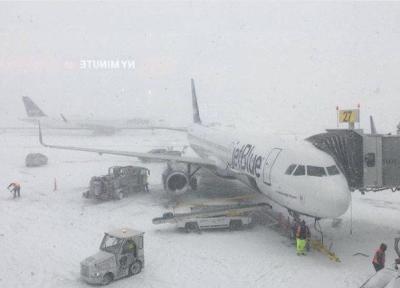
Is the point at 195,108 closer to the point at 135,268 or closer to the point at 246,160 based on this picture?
the point at 246,160

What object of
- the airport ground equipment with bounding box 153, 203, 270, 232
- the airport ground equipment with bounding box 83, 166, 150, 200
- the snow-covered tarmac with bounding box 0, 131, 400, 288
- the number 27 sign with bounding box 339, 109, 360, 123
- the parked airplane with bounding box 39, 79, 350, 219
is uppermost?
the number 27 sign with bounding box 339, 109, 360, 123

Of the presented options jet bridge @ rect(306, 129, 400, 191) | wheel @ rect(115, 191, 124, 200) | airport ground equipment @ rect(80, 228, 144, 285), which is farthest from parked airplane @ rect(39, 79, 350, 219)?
airport ground equipment @ rect(80, 228, 144, 285)

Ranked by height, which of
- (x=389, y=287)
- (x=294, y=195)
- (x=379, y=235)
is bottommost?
(x=379, y=235)

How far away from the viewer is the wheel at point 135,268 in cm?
1391

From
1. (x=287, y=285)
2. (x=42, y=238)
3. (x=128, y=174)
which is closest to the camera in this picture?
(x=287, y=285)

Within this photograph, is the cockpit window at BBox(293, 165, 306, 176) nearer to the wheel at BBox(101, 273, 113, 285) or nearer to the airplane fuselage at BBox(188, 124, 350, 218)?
the airplane fuselage at BBox(188, 124, 350, 218)

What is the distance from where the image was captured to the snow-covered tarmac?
13.5 m

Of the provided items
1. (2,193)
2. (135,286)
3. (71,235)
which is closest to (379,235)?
(135,286)

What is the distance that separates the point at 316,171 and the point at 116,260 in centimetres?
787

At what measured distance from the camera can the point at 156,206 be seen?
2347 cm

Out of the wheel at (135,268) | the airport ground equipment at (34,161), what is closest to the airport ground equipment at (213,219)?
the wheel at (135,268)

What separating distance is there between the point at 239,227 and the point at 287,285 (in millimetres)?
6195

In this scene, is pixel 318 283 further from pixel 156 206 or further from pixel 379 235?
pixel 156 206

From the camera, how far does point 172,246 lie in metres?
16.7
